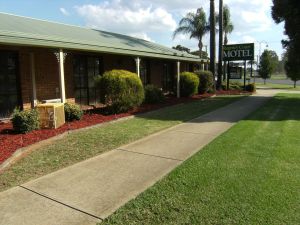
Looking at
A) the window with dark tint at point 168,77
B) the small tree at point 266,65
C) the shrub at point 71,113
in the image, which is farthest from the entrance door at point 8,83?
the small tree at point 266,65

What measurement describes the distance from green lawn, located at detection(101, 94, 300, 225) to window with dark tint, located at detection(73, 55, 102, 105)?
7445mm

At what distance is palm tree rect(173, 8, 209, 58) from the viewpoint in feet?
122

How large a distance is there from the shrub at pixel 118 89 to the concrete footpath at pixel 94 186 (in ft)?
12.4

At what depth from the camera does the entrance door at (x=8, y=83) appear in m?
9.45

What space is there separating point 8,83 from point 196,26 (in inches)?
1233

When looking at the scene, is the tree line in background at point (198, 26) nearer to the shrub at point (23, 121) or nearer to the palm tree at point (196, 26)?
the palm tree at point (196, 26)

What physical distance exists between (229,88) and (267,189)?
2316 centimetres

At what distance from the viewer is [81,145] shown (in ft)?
22.8

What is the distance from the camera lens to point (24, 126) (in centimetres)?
755

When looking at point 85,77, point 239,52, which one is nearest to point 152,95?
point 85,77

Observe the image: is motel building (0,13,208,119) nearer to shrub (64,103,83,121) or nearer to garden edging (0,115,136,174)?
shrub (64,103,83,121)

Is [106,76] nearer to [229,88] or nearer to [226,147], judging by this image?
[226,147]

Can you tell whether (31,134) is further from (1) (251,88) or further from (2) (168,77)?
(1) (251,88)

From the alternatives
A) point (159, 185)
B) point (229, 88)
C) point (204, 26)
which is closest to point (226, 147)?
point (159, 185)
